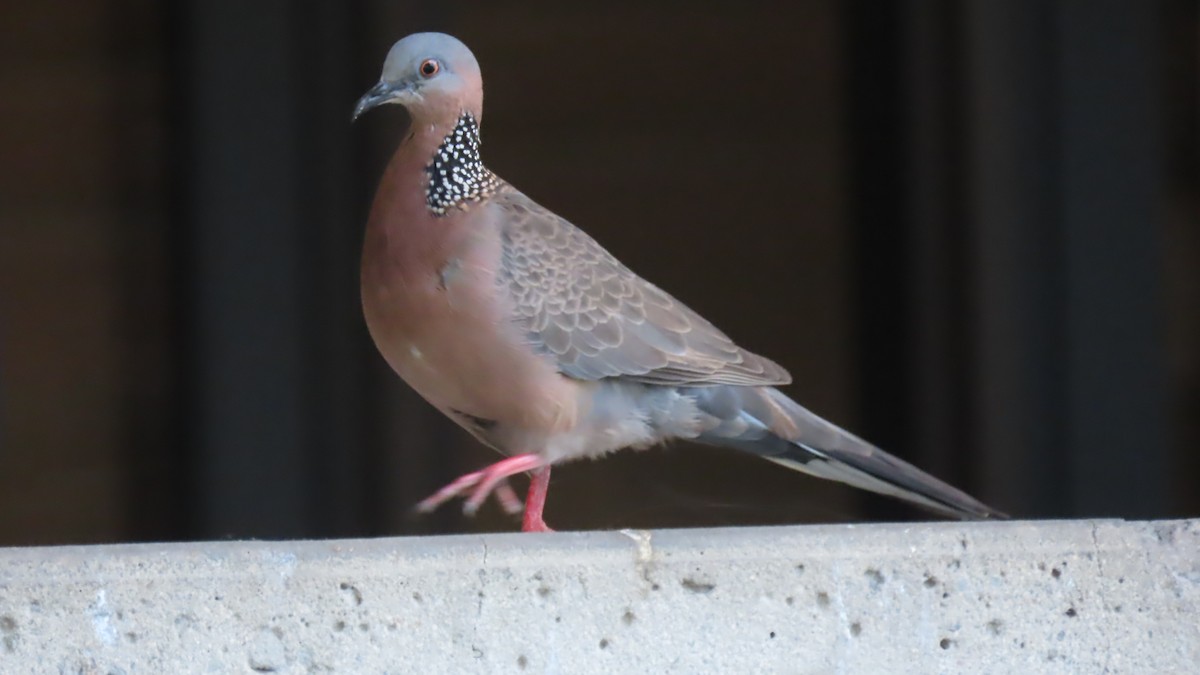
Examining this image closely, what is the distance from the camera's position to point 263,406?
4.84 meters

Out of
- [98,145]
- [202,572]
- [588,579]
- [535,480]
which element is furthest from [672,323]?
[98,145]

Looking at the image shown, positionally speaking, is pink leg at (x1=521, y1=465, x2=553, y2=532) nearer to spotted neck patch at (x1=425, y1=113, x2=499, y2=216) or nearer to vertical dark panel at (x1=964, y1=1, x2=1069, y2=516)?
spotted neck patch at (x1=425, y1=113, x2=499, y2=216)

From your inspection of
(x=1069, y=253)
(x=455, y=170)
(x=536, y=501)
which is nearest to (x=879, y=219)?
(x=1069, y=253)

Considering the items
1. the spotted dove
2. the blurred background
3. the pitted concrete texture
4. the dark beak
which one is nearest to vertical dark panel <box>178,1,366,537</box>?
the blurred background

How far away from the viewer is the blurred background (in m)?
4.63

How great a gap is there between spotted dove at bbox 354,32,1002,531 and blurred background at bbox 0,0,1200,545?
2146mm

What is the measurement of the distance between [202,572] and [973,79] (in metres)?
3.42

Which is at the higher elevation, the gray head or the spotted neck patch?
the gray head

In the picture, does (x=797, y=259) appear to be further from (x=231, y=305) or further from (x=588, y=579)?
(x=588, y=579)

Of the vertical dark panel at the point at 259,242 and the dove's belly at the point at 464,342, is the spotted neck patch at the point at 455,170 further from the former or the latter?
the vertical dark panel at the point at 259,242

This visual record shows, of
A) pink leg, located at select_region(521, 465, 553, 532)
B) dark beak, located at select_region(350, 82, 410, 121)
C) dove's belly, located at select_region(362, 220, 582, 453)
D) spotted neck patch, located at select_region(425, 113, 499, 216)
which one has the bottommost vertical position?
pink leg, located at select_region(521, 465, 553, 532)

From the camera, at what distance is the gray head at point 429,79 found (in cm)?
235

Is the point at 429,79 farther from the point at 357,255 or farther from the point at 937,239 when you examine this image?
the point at 937,239

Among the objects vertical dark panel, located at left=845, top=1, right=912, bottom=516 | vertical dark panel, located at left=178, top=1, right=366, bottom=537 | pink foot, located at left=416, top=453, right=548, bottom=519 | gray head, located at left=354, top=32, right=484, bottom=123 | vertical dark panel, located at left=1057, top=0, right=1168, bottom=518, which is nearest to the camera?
pink foot, located at left=416, top=453, right=548, bottom=519
